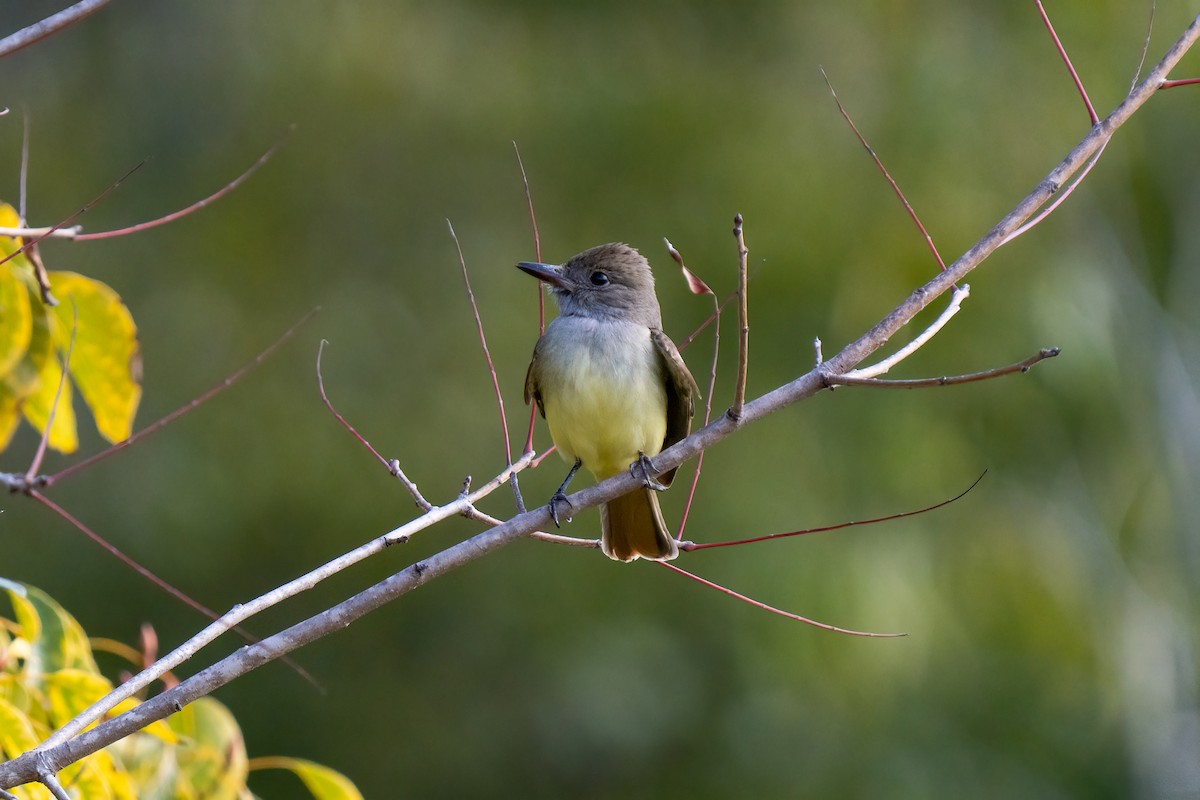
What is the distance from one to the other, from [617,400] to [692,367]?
5.02m

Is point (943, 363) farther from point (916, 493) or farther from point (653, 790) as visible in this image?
point (653, 790)

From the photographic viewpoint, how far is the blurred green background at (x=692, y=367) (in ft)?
29.1

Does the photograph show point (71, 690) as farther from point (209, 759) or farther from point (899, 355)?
point (899, 355)

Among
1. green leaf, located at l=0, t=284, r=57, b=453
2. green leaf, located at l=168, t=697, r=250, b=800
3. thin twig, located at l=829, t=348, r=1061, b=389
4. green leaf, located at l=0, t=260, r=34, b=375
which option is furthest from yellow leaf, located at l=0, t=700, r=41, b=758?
thin twig, located at l=829, t=348, r=1061, b=389

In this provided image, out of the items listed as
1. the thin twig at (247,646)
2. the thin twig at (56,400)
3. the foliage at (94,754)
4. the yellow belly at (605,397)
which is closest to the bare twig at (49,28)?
the thin twig at (56,400)

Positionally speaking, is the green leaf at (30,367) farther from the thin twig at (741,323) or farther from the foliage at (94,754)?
the thin twig at (741,323)

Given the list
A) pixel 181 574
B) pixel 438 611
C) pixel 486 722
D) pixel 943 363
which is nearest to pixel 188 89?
pixel 181 574

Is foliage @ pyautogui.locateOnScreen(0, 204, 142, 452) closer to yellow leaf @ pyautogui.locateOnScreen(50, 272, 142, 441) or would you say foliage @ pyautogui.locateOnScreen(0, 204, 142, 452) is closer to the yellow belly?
yellow leaf @ pyautogui.locateOnScreen(50, 272, 142, 441)

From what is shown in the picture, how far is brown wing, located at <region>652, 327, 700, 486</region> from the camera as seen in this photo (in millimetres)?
4059

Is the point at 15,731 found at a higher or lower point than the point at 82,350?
lower

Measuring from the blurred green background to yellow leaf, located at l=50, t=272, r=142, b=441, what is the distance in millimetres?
5198

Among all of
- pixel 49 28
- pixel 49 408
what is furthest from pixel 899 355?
pixel 49 408

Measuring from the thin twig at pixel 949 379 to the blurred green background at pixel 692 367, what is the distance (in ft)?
19.0

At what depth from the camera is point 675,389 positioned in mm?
4129
